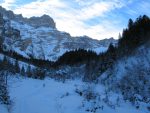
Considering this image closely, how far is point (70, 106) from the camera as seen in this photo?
744 inches

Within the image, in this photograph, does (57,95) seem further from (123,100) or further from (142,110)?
(142,110)

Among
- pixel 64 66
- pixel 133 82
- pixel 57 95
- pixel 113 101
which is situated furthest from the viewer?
pixel 64 66

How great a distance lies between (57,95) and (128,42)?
31.1m

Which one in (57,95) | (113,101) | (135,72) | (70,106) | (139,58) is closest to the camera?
(70,106)

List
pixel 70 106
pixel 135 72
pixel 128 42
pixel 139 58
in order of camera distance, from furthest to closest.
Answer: pixel 128 42 < pixel 139 58 < pixel 135 72 < pixel 70 106

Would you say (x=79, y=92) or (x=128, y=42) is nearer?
(x=79, y=92)

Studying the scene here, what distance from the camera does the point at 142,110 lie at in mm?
18719

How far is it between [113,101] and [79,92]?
4.11m

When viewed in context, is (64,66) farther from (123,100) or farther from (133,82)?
(123,100)

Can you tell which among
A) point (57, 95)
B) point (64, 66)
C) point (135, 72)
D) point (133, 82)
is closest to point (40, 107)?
point (57, 95)

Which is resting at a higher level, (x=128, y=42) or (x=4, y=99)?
(x=128, y=42)

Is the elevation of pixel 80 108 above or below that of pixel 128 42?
below

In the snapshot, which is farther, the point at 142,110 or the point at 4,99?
the point at 4,99

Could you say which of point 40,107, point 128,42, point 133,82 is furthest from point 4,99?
point 128,42
